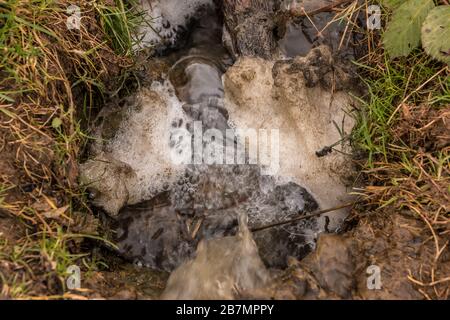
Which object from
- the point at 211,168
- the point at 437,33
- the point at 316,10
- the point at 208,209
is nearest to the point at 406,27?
the point at 437,33

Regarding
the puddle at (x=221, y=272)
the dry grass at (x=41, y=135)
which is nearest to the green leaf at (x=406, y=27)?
the puddle at (x=221, y=272)

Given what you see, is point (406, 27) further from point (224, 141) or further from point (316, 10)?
point (224, 141)

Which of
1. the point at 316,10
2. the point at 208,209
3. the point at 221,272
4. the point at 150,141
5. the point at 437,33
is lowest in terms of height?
the point at 221,272

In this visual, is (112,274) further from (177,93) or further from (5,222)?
(177,93)

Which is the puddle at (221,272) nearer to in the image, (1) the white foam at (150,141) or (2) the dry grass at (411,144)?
(1) the white foam at (150,141)

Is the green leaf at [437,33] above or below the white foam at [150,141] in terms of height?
above
